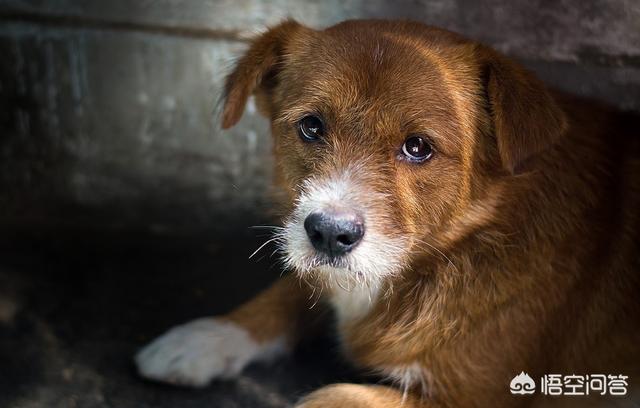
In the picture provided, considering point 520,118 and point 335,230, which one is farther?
point 520,118

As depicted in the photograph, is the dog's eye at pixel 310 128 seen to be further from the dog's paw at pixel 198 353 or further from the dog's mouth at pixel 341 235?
the dog's paw at pixel 198 353

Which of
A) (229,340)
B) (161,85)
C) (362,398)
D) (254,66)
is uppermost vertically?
(254,66)

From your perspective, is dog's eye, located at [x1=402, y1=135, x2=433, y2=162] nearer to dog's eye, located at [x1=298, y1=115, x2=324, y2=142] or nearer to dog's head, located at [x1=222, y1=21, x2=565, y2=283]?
dog's head, located at [x1=222, y1=21, x2=565, y2=283]

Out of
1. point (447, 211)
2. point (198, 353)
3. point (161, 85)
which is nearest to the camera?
point (447, 211)

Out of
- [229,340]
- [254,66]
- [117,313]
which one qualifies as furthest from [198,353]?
[254,66]

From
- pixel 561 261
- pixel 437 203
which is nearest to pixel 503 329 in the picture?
pixel 561 261

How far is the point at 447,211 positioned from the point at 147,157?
2.19 metres

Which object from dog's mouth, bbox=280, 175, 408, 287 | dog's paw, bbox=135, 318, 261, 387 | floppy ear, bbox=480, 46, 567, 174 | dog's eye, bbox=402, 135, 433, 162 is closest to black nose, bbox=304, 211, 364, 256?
dog's mouth, bbox=280, 175, 408, 287

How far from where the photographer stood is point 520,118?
305cm

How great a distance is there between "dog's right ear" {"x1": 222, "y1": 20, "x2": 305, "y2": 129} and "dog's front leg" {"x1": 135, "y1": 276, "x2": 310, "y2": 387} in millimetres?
886

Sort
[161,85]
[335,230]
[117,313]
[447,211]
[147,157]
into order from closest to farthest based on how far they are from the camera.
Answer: [335,230], [447,211], [117,313], [161,85], [147,157]

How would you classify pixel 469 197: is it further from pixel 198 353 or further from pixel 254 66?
pixel 198 353

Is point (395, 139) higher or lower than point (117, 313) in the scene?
higher

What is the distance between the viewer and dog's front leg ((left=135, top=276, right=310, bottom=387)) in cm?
363
